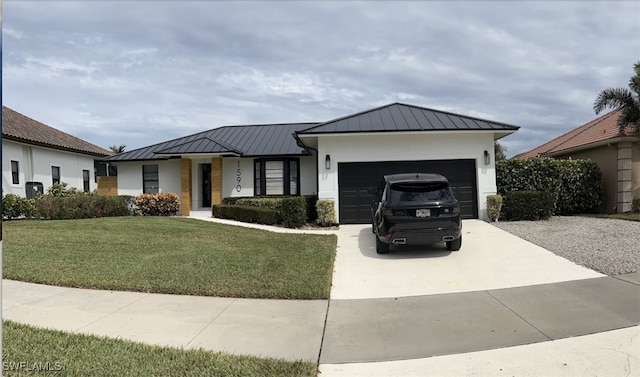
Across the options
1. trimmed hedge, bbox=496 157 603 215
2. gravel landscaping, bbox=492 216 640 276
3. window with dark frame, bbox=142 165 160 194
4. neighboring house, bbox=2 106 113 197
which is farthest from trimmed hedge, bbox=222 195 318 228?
neighboring house, bbox=2 106 113 197

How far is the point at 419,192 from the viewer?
9.37m

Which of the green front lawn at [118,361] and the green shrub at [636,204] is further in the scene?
the green shrub at [636,204]

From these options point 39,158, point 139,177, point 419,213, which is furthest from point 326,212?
point 39,158

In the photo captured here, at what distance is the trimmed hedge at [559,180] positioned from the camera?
15.8 meters

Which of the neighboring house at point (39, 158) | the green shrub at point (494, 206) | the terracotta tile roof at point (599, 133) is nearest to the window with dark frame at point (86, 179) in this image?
the neighboring house at point (39, 158)

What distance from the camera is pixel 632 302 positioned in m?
5.81

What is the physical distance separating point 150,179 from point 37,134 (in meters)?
7.94

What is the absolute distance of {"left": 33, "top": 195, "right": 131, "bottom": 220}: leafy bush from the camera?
16.9 m

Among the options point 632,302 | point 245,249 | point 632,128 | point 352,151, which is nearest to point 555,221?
point 632,128

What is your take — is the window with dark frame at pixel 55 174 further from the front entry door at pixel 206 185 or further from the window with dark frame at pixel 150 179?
the front entry door at pixel 206 185

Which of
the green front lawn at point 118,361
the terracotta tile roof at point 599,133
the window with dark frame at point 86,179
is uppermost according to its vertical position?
the terracotta tile roof at point 599,133

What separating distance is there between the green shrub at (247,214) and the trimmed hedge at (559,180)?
340 inches

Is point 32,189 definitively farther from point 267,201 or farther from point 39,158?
point 267,201

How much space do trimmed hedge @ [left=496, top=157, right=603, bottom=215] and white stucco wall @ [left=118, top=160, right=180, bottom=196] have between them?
49.0ft
